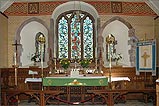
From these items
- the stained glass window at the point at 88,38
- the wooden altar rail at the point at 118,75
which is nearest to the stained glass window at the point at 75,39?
the stained glass window at the point at 88,38

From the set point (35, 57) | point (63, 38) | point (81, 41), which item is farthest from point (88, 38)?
point (35, 57)

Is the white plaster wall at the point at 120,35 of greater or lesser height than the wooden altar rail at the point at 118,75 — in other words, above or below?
above

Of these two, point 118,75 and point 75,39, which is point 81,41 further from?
point 118,75

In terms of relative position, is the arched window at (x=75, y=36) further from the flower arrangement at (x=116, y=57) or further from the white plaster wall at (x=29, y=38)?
the flower arrangement at (x=116, y=57)

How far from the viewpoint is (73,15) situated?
15.6m

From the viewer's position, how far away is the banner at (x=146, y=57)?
1314cm

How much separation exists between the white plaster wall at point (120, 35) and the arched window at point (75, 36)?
0.76 metres

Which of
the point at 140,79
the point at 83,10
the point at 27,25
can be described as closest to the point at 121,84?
the point at 140,79

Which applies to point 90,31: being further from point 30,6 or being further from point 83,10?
point 30,6

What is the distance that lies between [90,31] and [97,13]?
1.32 m

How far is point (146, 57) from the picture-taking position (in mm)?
13406

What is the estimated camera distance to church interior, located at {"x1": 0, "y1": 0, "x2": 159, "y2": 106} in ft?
44.2

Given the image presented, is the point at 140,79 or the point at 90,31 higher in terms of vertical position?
the point at 90,31

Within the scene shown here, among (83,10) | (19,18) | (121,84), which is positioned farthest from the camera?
(83,10)
